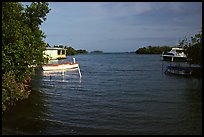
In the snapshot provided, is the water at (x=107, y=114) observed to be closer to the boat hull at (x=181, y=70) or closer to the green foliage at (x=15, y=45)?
the green foliage at (x=15, y=45)

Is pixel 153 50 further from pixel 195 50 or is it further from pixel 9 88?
pixel 9 88

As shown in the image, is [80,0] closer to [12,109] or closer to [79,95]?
[12,109]

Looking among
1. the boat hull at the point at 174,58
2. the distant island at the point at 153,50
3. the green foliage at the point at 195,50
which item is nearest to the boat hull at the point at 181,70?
the green foliage at the point at 195,50

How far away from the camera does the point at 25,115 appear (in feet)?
62.7

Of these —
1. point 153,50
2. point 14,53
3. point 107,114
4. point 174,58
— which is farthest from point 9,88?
point 153,50

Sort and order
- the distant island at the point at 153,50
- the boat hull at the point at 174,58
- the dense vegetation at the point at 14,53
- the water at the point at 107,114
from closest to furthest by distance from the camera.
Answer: the dense vegetation at the point at 14,53 < the water at the point at 107,114 < the boat hull at the point at 174,58 < the distant island at the point at 153,50

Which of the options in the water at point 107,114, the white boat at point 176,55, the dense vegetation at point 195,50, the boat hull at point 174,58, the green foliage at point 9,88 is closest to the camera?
the green foliage at point 9,88

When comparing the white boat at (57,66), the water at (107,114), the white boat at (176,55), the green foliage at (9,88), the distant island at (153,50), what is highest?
the distant island at (153,50)

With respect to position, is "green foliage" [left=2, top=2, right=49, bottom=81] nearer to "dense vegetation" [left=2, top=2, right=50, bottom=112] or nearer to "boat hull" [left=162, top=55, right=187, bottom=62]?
"dense vegetation" [left=2, top=2, right=50, bottom=112]

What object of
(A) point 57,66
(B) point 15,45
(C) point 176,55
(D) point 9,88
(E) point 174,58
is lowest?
(A) point 57,66

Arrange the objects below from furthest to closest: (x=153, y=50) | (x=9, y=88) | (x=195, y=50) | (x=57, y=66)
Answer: (x=153, y=50), (x=57, y=66), (x=195, y=50), (x=9, y=88)

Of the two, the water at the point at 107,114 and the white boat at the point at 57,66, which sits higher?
the white boat at the point at 57,66

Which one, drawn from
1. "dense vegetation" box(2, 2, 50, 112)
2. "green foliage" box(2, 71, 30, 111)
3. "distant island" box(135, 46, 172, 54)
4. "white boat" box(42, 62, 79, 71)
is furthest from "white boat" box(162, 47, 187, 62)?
"distant island" box(135, 46, 172, 54)

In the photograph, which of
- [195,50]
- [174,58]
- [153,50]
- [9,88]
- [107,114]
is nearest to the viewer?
[9,88]
